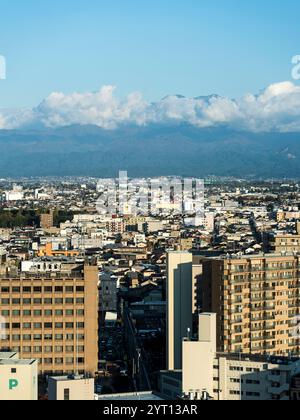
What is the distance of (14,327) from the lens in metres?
8.31

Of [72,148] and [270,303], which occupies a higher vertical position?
[72,148]

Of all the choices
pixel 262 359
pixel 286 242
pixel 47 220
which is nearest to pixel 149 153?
pixel 47 220

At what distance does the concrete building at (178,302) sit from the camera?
8578 millimetres

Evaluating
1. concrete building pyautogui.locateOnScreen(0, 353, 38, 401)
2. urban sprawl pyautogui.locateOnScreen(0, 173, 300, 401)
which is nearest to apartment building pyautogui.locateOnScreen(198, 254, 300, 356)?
urban sprawl pyautogui.locateOnScreen(0, 173, 300, 401)

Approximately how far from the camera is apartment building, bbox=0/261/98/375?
830cm

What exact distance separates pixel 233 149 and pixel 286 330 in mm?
54105

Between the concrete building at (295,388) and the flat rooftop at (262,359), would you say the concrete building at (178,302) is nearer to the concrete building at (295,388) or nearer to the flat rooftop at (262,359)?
the flat rooftop at (262,359)

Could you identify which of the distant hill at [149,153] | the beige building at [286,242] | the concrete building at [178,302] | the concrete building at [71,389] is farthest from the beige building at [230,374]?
the distant hill at [149,153]

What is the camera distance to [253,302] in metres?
8.94

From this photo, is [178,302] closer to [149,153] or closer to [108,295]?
[108,295]

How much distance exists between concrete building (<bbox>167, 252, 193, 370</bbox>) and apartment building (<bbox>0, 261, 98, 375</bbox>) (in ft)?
2.36

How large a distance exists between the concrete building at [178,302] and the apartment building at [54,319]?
719mm
